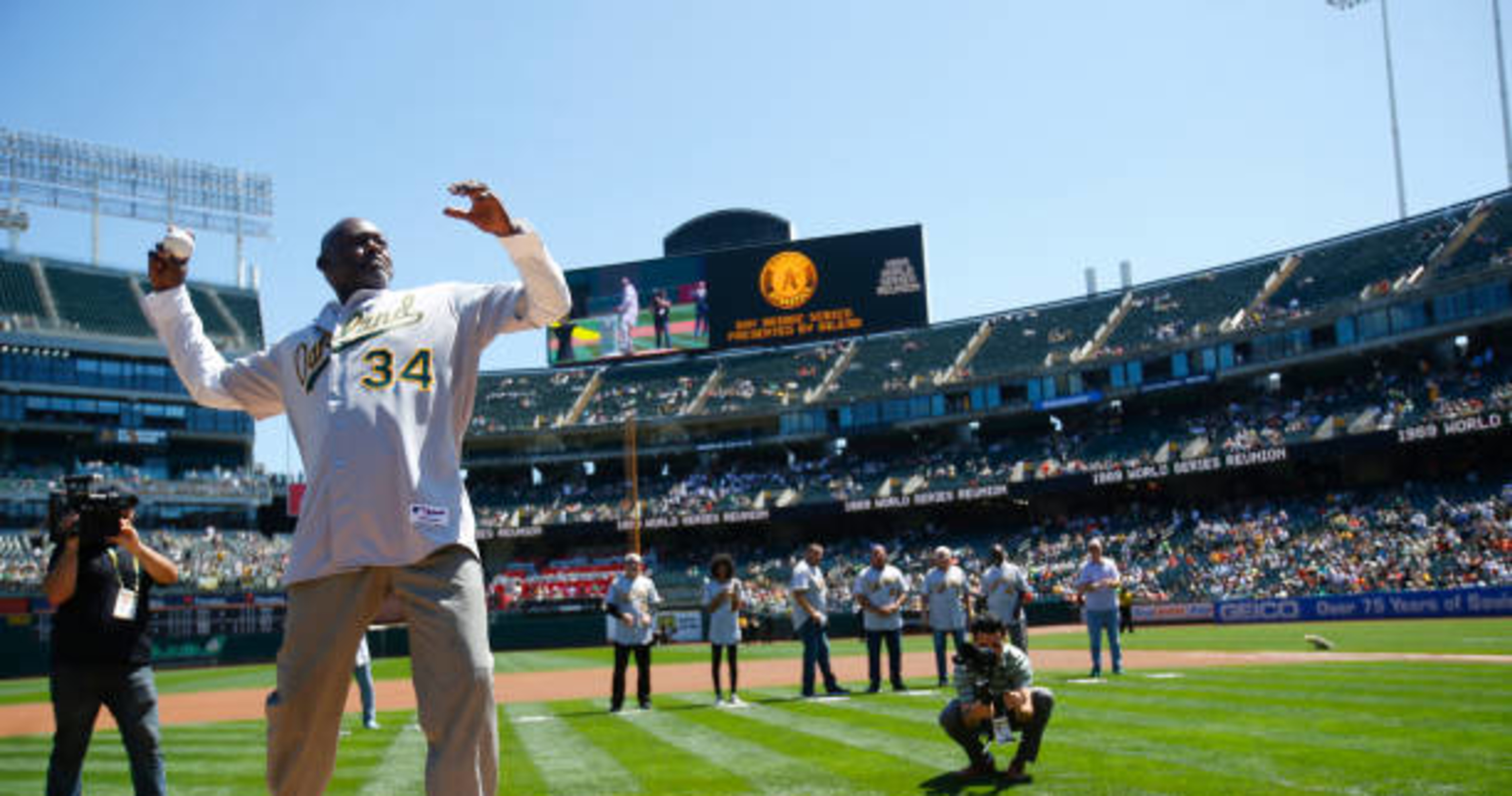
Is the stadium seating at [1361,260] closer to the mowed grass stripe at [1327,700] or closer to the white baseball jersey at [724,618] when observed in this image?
the mowed grass stripe at [1327,700]

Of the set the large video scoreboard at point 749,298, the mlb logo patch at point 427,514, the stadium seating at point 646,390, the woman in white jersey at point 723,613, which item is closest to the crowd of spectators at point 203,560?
the large video scoreboard at point 749,298

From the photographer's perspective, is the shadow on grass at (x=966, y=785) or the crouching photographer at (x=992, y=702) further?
the crouching photographer at (x=992, y=702)

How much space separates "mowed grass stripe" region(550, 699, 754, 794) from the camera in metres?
7.92

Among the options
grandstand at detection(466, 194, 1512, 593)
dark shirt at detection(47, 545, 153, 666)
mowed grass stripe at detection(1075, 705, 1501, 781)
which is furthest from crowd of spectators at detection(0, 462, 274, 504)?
mowed grass stripe at detection(1075, 705, 1501, 781)

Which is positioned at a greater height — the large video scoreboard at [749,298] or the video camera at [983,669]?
the large video scoreboard at [749,298]

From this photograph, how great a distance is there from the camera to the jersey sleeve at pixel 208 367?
3.94 m

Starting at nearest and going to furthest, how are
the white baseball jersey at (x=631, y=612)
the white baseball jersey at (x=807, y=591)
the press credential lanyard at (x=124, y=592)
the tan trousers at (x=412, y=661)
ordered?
1. the tan trousers at (x=412, y=661)
2. the press credential lanyard at (x=124, y=592)
3. the white baseball jersey at (x=631, y=612)
4. the white baseball jersey at (x=807, y=591)

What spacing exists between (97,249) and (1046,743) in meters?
66.5

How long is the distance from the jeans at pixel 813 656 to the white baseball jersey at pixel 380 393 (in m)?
11.8

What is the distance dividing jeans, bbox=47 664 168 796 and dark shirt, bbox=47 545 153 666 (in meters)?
0.06

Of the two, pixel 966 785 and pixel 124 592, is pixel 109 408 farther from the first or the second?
pixel 966 785

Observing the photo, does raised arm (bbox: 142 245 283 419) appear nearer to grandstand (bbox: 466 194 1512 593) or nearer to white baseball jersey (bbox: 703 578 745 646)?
white baseball jersey (bbox: 703 578 745 646)

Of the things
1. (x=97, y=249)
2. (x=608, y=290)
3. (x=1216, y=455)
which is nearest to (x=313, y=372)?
(x=1216, y=455)

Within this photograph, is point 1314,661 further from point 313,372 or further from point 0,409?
point 0,409
